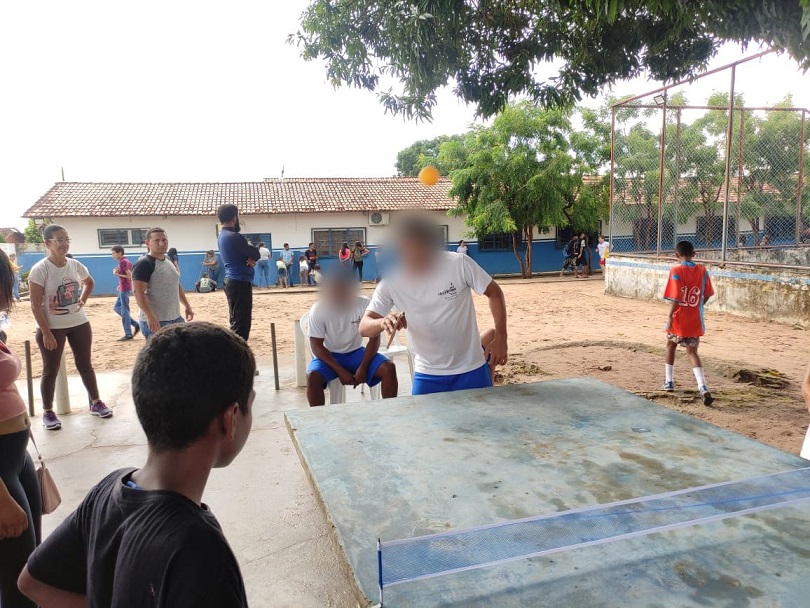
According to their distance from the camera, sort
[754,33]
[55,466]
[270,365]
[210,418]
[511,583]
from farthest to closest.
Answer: [270,365] → [55,466] → [754,33] → [511,583] → [210,418]

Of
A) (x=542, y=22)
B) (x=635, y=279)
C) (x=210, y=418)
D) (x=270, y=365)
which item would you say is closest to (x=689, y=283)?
(x=542, y=22)

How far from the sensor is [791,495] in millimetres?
1535

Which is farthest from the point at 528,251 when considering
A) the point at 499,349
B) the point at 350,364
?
the point at 499,349

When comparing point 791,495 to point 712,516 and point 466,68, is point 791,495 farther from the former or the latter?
point 466,68

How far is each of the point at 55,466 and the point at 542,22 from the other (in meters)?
5.47

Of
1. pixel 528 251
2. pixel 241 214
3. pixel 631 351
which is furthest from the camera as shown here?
pixel 528 251

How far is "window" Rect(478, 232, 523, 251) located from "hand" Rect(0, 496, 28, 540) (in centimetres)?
2095

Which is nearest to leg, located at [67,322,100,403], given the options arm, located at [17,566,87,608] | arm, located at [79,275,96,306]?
arm, located at [79,275,96,306]

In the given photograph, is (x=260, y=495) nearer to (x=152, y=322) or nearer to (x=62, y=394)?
(x=152, y=322)

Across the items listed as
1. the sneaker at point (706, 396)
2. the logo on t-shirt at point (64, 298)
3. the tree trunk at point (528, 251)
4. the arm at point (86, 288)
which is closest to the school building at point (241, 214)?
the tree trunk at point (528, 251)

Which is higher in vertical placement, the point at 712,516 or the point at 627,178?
the point at 627,178

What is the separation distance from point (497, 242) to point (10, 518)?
21.4m

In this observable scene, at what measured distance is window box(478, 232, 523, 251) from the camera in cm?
2205

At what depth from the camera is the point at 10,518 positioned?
159cm
